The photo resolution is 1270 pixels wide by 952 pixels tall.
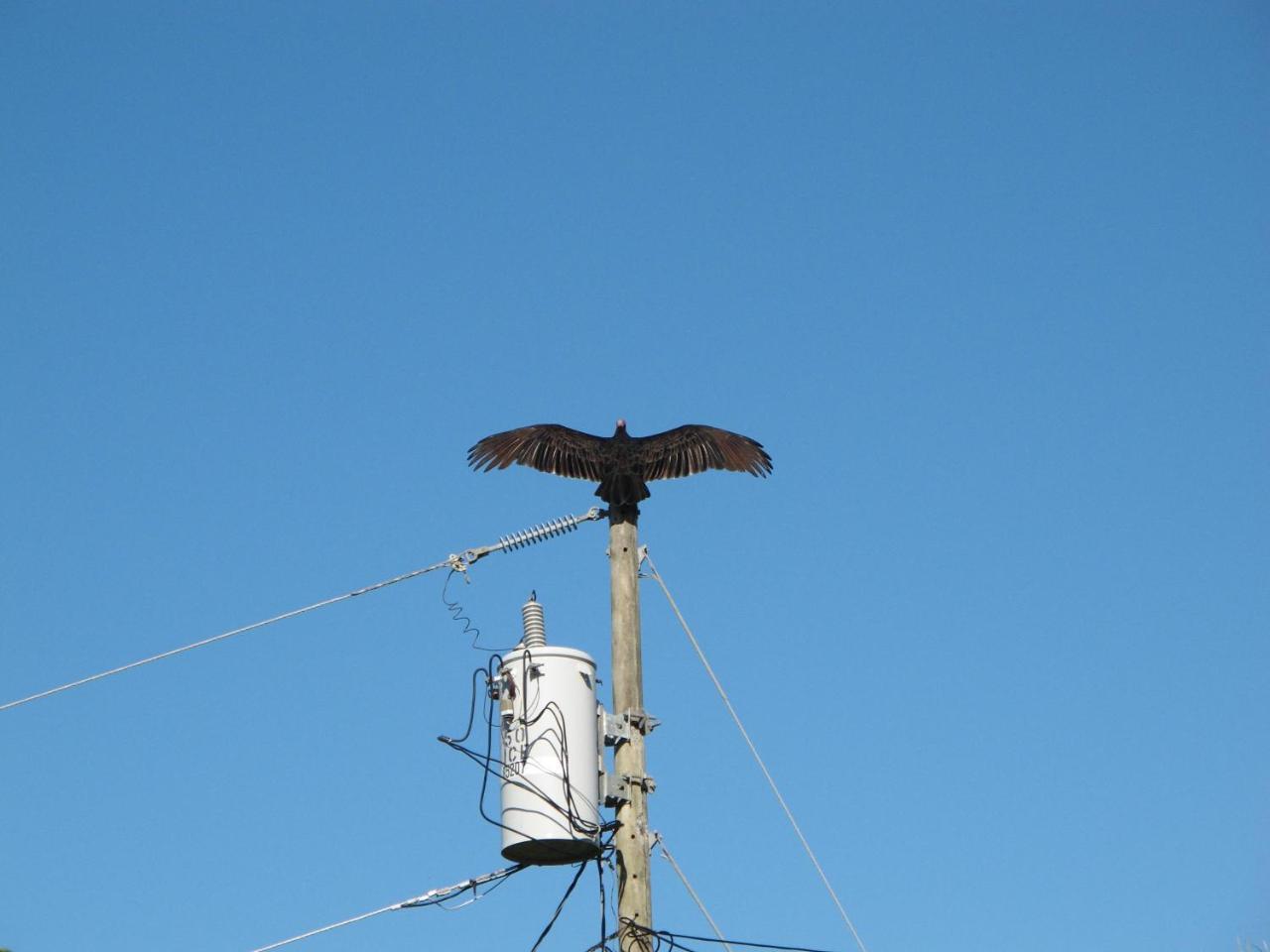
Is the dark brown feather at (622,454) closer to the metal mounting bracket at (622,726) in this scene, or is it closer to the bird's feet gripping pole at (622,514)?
the bird's feet gripping pole at (622,514)

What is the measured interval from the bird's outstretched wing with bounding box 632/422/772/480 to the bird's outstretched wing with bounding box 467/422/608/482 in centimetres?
32

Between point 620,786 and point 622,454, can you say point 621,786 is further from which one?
point 622,454

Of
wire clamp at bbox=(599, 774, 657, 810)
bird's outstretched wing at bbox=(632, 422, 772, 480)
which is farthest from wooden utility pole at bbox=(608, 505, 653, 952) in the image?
bird's outstretched wing at bbox=(632, 422, 772, 480)

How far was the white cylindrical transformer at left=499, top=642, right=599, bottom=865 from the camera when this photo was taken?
30.4 ft

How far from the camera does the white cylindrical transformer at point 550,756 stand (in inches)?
364

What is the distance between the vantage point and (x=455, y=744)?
9.69 metres

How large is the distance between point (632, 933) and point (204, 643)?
377cm

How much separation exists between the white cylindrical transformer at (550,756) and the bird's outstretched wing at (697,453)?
1719 millimetres

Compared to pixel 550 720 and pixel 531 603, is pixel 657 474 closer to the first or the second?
pixel 531 603

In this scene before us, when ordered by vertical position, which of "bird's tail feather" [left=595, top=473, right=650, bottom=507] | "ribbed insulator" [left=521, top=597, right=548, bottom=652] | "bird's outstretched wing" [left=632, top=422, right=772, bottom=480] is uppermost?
"bird's outstretched wing" [left=632, top=422, right=772, bottom=480]

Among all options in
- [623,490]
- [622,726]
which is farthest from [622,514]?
[622,726]

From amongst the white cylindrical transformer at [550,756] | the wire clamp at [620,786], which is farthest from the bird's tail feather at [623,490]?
the wire clamp at [620,786]

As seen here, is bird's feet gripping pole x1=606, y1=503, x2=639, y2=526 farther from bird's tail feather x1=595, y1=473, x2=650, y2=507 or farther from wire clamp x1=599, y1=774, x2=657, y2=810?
wire clamp x1=599, y1=774, x2=657, y2=810

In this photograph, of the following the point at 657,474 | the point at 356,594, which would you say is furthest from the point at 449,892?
the point at 657,474
